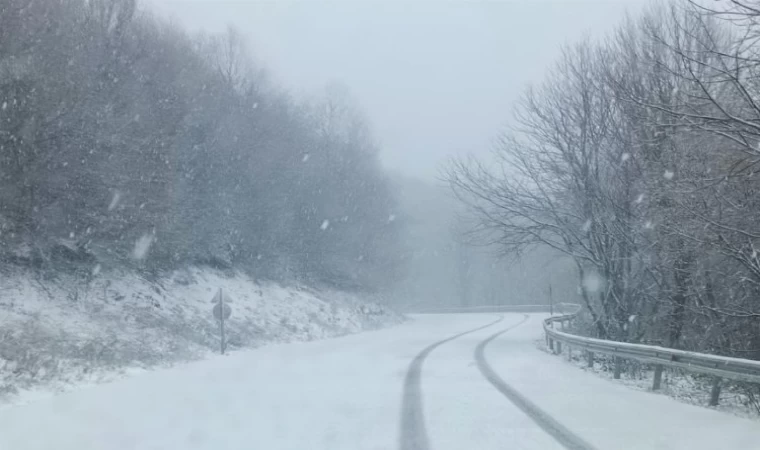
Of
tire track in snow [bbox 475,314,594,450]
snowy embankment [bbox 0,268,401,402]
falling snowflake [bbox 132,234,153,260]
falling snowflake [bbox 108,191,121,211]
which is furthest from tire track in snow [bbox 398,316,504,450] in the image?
falling snowflake [bbox 132,234,153,260]

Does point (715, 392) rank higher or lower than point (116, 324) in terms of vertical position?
lower

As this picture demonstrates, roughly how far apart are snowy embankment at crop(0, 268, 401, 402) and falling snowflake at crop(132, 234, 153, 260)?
719 mm

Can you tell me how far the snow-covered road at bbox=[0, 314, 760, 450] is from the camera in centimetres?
834

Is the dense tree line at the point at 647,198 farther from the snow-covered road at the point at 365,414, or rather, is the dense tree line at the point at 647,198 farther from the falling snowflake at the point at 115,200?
the falling snowflake at the point at 115,200

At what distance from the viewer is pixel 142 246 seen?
2345cm

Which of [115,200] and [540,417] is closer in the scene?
[540,417]

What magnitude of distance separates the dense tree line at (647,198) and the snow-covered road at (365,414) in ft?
11.1

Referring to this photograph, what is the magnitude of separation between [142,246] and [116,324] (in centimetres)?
456

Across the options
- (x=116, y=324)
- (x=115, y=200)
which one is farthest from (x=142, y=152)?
(x=116, y=324)

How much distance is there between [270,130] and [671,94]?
23401 millimetres

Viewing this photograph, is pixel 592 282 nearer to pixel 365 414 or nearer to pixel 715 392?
pixel 715 392

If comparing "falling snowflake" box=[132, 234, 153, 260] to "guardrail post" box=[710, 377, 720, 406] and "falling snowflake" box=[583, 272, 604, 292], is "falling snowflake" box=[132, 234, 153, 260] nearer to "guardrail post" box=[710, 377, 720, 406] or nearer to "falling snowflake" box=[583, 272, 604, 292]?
"falling snowflake" box=[583, 272, 604, 292]

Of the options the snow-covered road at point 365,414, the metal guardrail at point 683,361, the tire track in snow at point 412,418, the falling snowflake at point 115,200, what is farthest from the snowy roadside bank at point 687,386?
the falling snowflake at point 115,200

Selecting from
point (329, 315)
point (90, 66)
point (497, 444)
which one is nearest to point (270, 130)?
point (329, 315)
